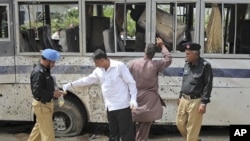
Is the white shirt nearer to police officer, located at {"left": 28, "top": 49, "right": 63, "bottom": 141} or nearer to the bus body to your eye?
police officer, located at {"left": 28, "top": 49, "right": 63, "bottom": 141}

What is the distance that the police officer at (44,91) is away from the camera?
17.1ft

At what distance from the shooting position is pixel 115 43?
6551mm

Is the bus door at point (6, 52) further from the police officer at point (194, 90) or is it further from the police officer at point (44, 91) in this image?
the police officer at point (194, 90)

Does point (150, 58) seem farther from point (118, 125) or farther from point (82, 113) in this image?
point (82, 113)

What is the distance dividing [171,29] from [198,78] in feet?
4.20

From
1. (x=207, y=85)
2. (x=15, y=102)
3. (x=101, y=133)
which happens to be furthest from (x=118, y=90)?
(x=15, y=102)

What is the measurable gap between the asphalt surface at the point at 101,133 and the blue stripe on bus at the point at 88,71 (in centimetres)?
109

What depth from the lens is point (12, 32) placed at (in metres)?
6.66

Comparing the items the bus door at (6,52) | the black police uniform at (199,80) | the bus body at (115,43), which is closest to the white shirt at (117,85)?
the black police uniform at (199,80)

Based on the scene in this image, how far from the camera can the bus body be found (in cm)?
640

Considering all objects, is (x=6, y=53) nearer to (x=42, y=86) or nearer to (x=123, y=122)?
(x=42, y=86)

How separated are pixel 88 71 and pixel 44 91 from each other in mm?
1464

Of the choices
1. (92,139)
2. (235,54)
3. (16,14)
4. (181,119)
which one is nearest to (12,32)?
(16,14)

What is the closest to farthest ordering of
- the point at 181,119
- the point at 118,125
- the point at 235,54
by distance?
1. the point at 118,125
2. the point at 181,119
3. the point at 235,54
